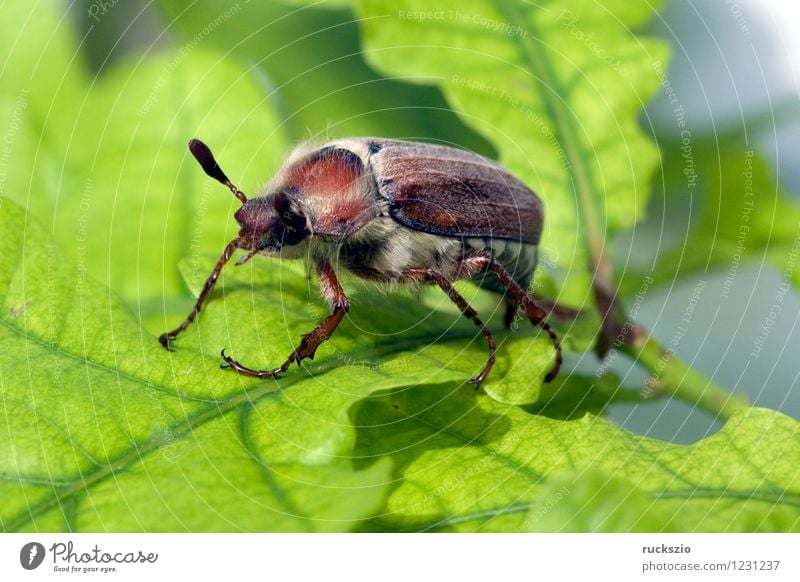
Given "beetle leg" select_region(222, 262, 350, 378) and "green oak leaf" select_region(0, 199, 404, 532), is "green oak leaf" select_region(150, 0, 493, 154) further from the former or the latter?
"green oak leaf" select_region(0, 199, 404, 532)

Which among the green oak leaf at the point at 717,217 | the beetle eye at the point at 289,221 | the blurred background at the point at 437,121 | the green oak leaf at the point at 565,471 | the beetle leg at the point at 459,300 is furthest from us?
the green oak leaf at the point at 717,217

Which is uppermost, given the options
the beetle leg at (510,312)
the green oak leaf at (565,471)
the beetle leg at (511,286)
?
the beetle leg at (511,286)

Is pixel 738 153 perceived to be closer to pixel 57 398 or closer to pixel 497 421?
pixel 497 421

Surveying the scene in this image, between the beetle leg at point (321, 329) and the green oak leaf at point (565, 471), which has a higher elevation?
the beetle leg at point (321, 329)

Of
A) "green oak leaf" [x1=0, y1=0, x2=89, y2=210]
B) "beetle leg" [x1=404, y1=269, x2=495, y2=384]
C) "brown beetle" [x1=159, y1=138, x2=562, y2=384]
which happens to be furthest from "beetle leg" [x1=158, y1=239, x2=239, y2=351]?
"green oak leaf" [x1=0, y1=0, x2=89, y2=210]

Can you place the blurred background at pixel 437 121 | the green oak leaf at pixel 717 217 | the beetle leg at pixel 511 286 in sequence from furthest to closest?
the green oak leaf at pixel 717 217, the blurred background at pixel 437 121, the beetle leg at pixel 511 286

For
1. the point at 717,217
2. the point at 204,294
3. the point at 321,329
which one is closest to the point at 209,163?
the point at 204,294

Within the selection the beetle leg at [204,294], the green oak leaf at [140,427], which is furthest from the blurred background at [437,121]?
the green oak leaf at [140,427]

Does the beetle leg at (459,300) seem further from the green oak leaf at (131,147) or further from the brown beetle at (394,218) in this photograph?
the green oak leaf at (131,147)
